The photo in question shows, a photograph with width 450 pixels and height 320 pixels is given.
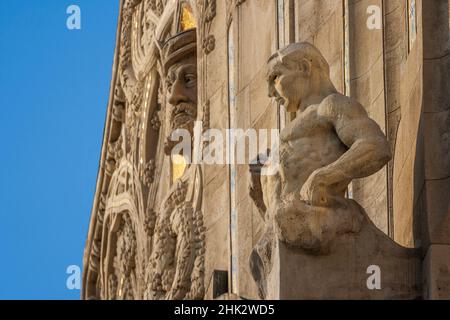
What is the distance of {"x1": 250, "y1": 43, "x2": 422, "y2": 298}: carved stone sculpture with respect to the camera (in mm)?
20141

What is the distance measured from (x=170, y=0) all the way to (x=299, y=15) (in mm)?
7924

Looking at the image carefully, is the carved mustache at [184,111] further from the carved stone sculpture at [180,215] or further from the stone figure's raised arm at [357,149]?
the stone figure's raised arm at [357,149]

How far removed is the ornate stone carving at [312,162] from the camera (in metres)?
20.1

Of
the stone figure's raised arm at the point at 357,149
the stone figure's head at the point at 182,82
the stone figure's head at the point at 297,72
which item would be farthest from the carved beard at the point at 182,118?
the stone figure's raised arm at the point at 357,149

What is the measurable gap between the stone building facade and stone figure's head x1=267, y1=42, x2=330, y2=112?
0.24 metres

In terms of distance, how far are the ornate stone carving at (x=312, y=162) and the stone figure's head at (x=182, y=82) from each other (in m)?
10.5

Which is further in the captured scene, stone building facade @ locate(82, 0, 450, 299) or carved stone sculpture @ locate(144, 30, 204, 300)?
carved stone sculpture @ locate(144, 30, 204, 300)

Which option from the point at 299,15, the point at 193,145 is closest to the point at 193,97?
the point at 193,145

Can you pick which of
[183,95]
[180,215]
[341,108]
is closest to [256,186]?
[341,108]

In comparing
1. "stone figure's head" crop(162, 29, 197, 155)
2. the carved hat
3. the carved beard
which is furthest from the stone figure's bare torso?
the carved hat

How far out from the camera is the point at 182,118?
105 ft

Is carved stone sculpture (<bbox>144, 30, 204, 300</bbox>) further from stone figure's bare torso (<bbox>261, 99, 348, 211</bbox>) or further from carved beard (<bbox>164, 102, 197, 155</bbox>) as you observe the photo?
stone figure's bare torso (<bbox>261, 99, 348, 211</bbox>)
